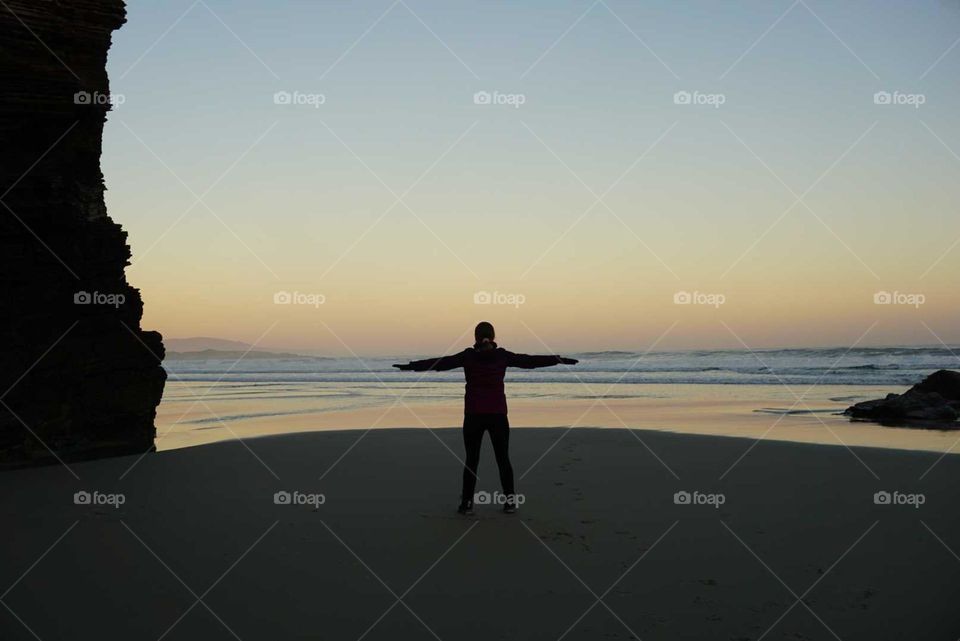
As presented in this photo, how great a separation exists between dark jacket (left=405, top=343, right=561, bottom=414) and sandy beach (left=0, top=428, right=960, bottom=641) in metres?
1.17

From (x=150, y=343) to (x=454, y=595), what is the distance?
9114mm

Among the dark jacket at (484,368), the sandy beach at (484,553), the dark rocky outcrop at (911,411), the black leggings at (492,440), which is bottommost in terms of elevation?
the sandy beach at (484,553)

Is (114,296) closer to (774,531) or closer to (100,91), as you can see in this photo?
(100,91)

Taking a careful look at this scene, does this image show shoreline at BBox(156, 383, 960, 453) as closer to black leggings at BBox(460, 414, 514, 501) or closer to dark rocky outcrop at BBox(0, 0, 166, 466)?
dark rocky outcrop at BBox(0, 0, 166, 466)

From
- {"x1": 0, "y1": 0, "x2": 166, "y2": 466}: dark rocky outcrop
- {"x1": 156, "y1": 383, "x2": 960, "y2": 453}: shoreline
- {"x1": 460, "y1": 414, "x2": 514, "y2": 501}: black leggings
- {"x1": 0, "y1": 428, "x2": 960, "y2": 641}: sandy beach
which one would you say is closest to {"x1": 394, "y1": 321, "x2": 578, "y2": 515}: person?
{"x1": 460, "y1": 414, "x2": 514, "y2": 501}: black leggings

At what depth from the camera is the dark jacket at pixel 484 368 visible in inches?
324

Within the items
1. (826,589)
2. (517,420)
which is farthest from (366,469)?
(517,420)

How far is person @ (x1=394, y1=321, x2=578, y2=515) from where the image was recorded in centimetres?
820

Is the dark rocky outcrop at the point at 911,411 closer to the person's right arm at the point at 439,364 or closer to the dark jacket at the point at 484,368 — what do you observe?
the dark jacket at the point at 484,368

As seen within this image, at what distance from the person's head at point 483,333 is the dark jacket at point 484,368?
0.13 m

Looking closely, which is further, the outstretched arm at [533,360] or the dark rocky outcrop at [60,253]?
the dark rocky outcrop at [60,253]

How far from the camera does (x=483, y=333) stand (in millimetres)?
8445

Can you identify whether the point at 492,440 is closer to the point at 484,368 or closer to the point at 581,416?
the point at 484,368

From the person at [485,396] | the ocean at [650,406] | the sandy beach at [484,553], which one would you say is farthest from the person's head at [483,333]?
the ocean at [650,406]
